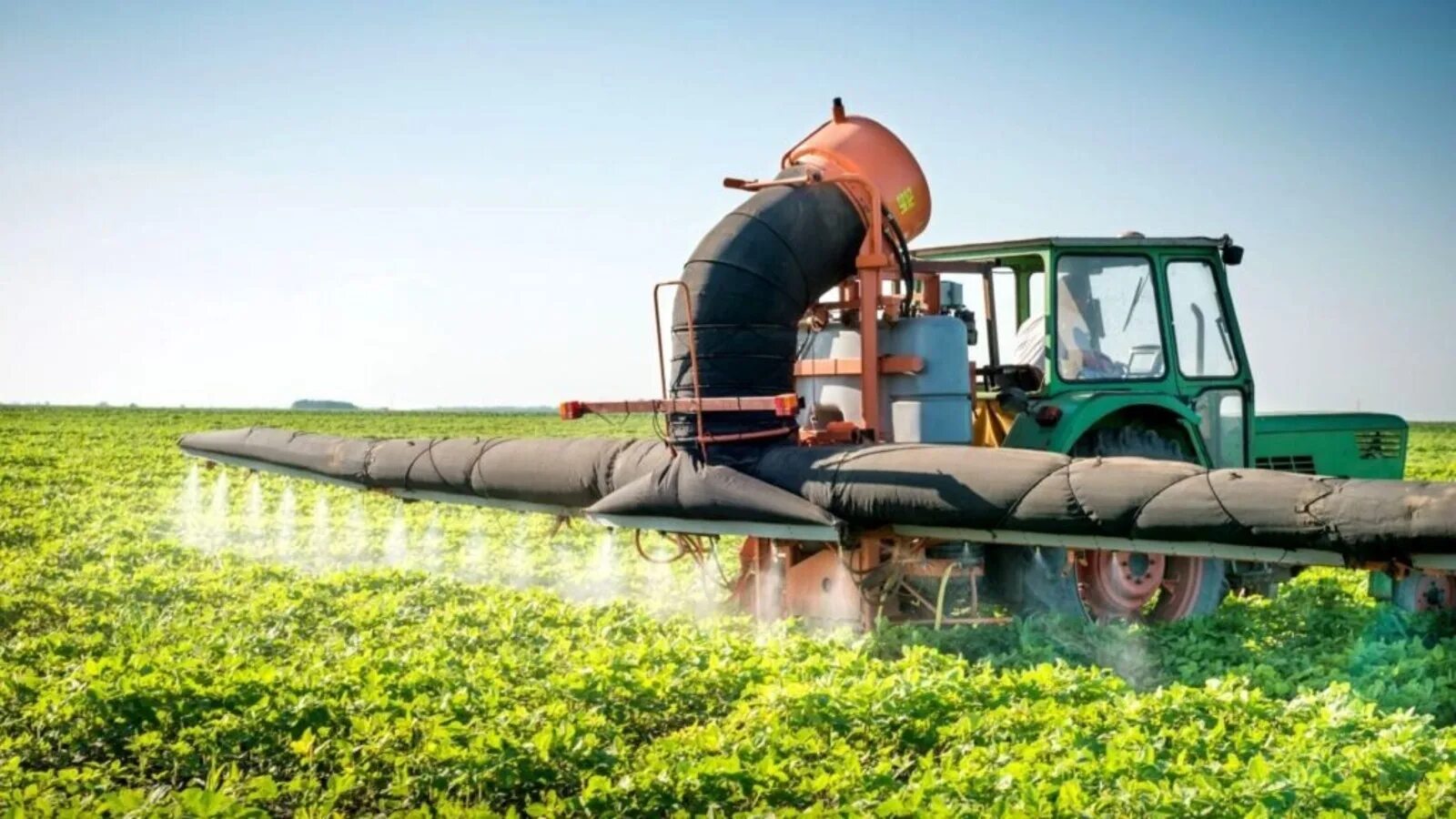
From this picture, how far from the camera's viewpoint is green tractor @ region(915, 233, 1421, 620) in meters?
9.59

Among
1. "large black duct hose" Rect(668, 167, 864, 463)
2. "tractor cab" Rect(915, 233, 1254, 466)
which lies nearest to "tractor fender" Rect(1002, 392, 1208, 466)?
"tractor cab" Rect(915, 233, 1254, 466)

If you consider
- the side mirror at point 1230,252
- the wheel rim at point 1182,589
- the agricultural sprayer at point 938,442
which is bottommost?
the wheel rim at point 1182,589

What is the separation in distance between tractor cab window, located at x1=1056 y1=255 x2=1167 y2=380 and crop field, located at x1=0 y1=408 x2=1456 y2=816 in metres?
1.73

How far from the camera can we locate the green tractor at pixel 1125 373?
9594 mm

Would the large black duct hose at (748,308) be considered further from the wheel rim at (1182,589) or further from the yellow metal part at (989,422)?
the wheel rim at (1182,589)

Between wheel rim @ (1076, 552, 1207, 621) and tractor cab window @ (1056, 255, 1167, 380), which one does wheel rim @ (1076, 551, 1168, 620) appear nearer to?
wheel rim @ (1076, 552, 1207, 621)

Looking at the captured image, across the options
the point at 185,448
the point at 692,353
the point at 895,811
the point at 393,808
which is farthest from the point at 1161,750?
the point at 185,448

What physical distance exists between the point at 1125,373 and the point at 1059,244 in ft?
3.25

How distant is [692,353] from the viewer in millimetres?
8703

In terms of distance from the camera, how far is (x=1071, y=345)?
9750 millimetres

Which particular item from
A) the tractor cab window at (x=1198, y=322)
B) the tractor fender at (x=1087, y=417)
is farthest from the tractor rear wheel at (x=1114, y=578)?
the tractor cab window at (x=1198, y=322)

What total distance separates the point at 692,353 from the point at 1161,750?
3.75 meters

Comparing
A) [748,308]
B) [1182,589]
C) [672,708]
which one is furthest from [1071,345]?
[672,708]

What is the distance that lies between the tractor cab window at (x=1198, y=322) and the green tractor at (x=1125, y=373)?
1 cm
